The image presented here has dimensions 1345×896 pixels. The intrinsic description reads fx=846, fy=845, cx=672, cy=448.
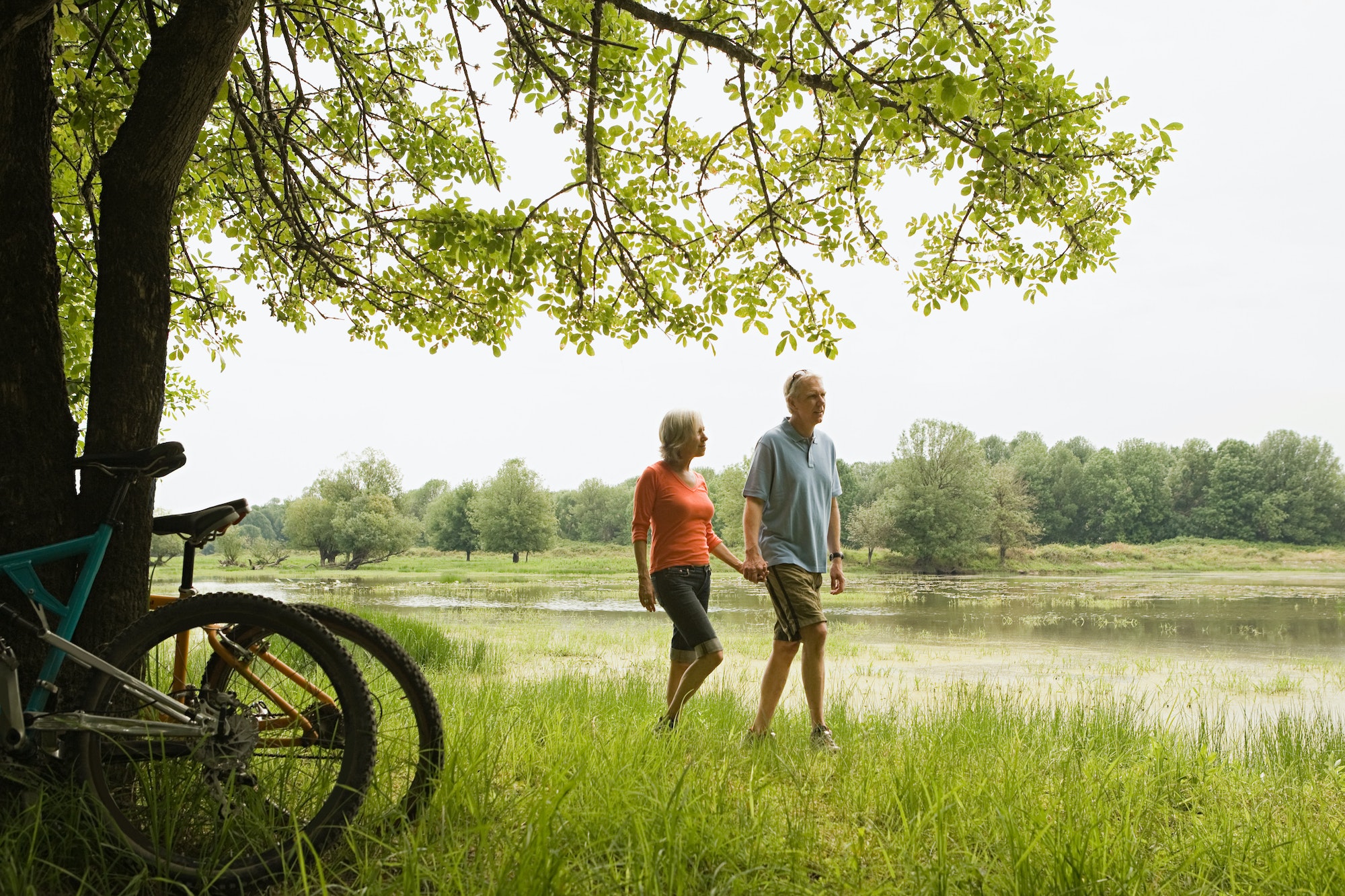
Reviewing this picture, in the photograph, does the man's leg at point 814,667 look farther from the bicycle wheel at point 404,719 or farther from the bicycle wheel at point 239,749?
the bicycle wheel at point 239,749

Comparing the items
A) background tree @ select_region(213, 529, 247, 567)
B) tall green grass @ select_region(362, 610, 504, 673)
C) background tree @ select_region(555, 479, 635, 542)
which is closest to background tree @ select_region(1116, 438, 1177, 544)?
background tree @ select_region(555, 479, 635, 542)

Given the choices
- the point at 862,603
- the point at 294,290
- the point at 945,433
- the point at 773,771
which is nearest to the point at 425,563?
the point at 945,433

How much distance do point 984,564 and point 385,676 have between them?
5723 cm

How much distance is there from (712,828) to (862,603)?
2351 centimetres

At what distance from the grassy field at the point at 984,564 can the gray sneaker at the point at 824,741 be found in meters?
36.7

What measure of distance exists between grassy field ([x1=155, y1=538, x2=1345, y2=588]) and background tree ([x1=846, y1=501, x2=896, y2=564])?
184cm

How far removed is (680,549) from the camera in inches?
166

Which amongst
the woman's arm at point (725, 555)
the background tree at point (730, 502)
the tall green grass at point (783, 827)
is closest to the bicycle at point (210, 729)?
the tall green grass at point (783, 827)

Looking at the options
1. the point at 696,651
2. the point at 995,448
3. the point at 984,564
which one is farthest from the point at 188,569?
the point at 995,448

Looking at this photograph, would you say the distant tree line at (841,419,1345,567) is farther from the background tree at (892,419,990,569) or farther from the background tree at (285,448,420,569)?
the background tree at (285,448,420,569)

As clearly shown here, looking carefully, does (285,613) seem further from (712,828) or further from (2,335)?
(2,335)

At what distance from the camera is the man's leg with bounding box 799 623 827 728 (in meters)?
4.01

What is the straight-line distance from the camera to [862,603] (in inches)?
975

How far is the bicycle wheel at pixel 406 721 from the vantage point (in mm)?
2258
